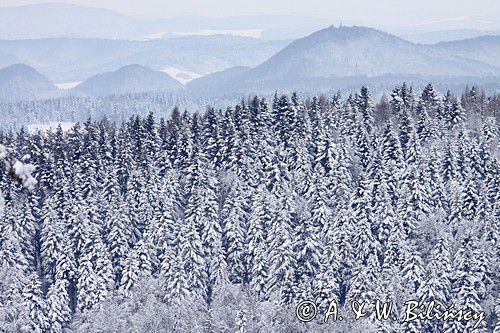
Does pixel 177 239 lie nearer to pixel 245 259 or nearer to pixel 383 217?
pixel 245 259

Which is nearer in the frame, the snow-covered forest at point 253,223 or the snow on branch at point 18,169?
the snow on branch at point 18,169

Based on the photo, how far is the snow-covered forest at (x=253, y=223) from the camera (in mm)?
67000

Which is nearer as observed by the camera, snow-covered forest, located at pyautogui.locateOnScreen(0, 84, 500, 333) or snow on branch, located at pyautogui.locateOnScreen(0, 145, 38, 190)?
snow on branch, located at pyautogui.locateOnScreen(0, 145, 38, 190)

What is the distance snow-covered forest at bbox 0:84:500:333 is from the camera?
67.0 metres

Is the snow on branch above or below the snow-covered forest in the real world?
above

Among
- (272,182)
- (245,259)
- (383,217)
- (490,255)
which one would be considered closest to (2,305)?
(245,259)

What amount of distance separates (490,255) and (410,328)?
16087 millimetres

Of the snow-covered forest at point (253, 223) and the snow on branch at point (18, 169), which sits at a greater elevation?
the snow on branch at point (18, 169)

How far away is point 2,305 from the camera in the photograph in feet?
217

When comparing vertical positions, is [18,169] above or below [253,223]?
above

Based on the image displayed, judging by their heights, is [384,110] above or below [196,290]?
above

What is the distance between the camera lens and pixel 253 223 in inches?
3061

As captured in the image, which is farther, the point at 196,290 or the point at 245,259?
the point at 245,259

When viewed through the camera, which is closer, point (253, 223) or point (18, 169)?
point (18, 169)
